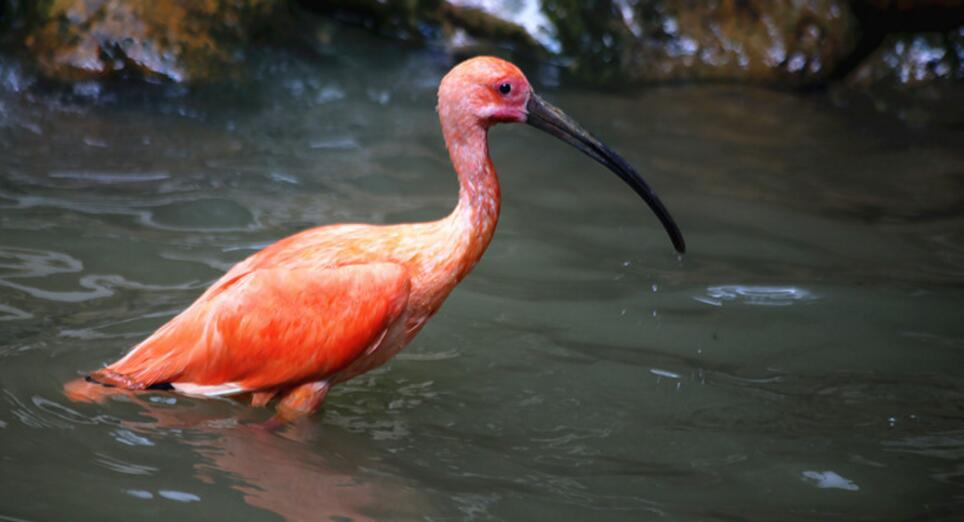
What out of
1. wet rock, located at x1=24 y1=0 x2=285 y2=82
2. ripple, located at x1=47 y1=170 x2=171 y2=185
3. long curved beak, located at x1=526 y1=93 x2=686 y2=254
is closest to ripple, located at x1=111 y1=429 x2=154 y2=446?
long curved beak, located at x1=526 y1=93 x2=686 y2=254

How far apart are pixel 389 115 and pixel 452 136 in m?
4.51

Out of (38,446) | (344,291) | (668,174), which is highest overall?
(668,174)

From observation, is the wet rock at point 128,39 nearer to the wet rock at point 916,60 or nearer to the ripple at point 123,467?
the ripple at point 123,467

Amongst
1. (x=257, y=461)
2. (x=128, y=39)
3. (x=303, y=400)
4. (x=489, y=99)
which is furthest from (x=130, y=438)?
(x=128, y=39)

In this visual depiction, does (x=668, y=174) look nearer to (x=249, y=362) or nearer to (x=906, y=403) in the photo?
(x=906, y=403)

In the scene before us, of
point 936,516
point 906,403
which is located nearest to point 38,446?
point 936,516

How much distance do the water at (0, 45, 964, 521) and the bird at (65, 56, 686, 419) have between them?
0.49 feet

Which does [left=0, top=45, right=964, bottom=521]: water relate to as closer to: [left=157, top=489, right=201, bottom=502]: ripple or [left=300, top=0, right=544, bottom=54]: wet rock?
[left=157, top=489, right=201, bottom=502]: ripple

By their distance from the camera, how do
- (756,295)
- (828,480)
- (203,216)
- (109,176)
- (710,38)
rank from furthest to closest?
(710,38), (109,176), (203,216), (756,295), (828,480)

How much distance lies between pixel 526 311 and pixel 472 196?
1387mm

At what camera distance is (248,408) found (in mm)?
4926

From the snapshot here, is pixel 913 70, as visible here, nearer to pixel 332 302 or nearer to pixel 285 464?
pixel 332 302

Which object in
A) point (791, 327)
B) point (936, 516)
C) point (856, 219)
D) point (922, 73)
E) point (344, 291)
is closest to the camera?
point (936, 516)

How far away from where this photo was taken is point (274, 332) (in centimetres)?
475
